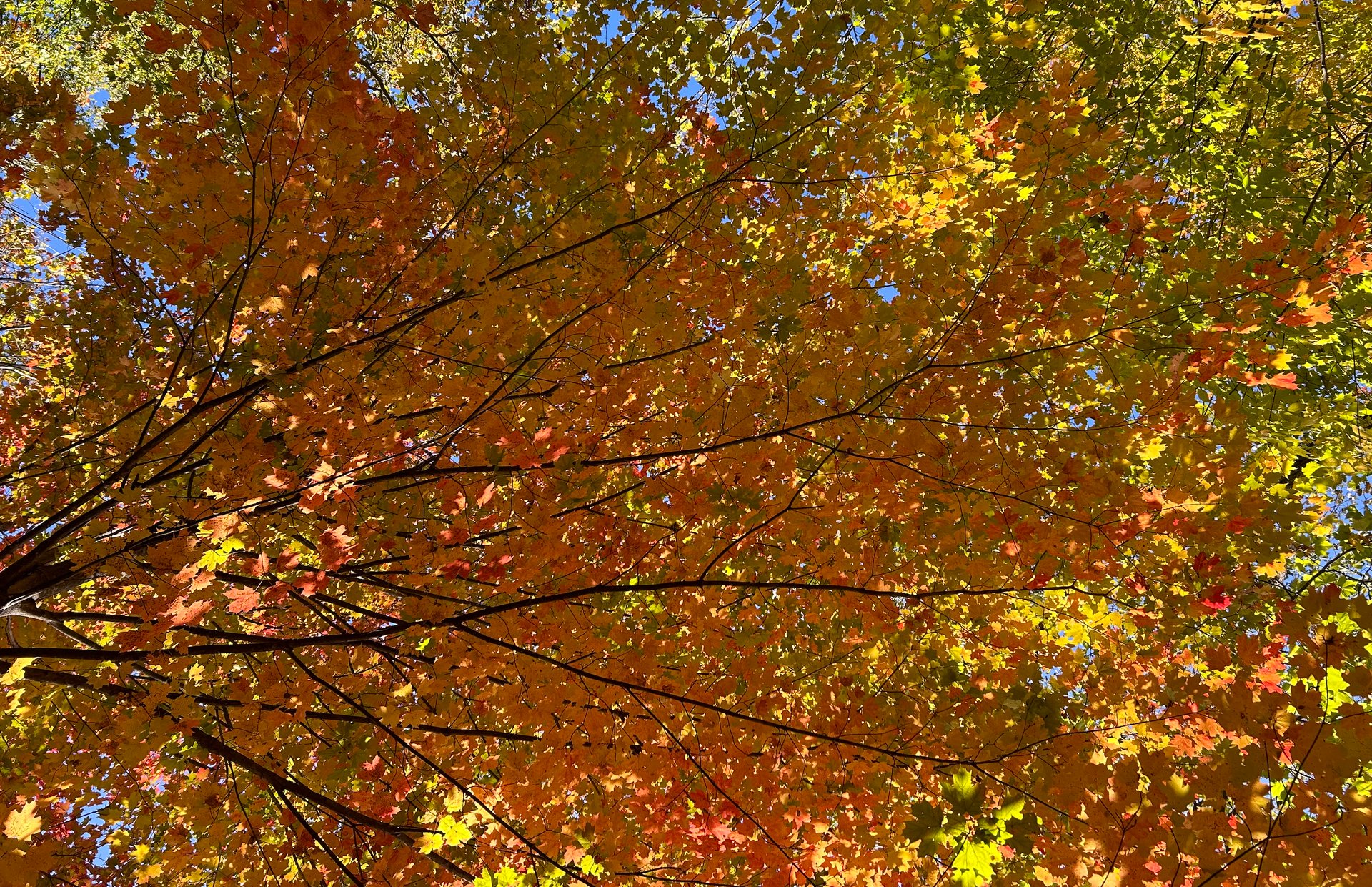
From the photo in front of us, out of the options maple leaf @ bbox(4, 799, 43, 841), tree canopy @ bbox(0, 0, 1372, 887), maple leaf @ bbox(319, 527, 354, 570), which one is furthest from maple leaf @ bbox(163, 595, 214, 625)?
maple leaf @ bbox(4, 799, 43, 841)

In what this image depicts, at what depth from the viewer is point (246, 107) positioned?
305 centimetres

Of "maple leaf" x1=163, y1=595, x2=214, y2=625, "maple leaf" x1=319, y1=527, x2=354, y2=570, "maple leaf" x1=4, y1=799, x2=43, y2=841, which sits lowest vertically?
"maple leaf" x1=4, y1=799, x2=43, y2=841

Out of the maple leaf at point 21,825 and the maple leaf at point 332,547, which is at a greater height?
the maple leaf at point 332,547

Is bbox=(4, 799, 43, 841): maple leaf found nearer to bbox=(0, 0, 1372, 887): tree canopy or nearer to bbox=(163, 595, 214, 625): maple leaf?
bbox=(0, 0, 1372, 887): tree canopy

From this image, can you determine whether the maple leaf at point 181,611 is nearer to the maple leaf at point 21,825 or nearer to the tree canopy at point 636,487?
the tree canopy at point 636,487

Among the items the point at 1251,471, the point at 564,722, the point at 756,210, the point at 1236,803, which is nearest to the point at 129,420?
the point at 564,722

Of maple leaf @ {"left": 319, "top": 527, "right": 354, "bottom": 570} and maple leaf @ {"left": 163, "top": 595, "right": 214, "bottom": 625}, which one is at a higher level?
maple leaf @ {"left": 319, "top": 527, "right": 354, "bottom": 570}

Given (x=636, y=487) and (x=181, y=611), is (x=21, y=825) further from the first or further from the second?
(x=636, y=487)

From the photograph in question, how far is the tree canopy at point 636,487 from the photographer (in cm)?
213

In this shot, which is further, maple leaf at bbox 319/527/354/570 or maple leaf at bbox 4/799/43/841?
maple leaf at bbox 319/527/354/570

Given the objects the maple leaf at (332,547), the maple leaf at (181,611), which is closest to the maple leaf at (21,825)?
the maple leaf at (181,611)

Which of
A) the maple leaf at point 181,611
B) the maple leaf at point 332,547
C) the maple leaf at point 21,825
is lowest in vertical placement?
the maple leaf at point 21,825

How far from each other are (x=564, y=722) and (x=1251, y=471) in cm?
378

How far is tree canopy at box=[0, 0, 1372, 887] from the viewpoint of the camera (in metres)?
2.13
